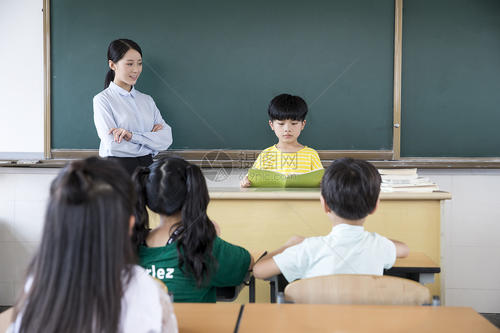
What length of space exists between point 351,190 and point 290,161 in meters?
1.48

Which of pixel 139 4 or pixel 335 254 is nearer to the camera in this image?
pixel 335 254

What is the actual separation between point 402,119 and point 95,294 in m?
2.80

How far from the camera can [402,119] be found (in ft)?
10.5

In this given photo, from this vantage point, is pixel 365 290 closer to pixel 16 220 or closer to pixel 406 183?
pixel 406 183

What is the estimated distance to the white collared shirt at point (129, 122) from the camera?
2.93 metres

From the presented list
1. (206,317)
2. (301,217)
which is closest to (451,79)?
(301,217)

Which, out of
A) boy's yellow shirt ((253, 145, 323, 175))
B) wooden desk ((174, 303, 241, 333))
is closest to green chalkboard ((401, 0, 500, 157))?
boy's yellow shirt ((253, 145, 323, 175))

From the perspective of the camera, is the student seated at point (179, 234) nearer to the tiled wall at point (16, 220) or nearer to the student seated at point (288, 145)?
the student seated at point (288, 145)

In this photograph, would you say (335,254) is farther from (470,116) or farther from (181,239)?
(470,116)

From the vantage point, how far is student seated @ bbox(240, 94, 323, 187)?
295 cm

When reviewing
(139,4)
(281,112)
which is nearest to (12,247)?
(139,4)

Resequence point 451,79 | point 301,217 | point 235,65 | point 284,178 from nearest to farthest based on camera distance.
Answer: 1. point 301,217
2. point 284,178
3. point 451,79
4. point 235,65

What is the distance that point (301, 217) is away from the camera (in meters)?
2.26

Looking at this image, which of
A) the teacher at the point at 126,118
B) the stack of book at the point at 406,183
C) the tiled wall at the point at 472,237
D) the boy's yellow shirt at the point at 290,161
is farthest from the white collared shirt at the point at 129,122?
the tiled wall at the point at 472,237
